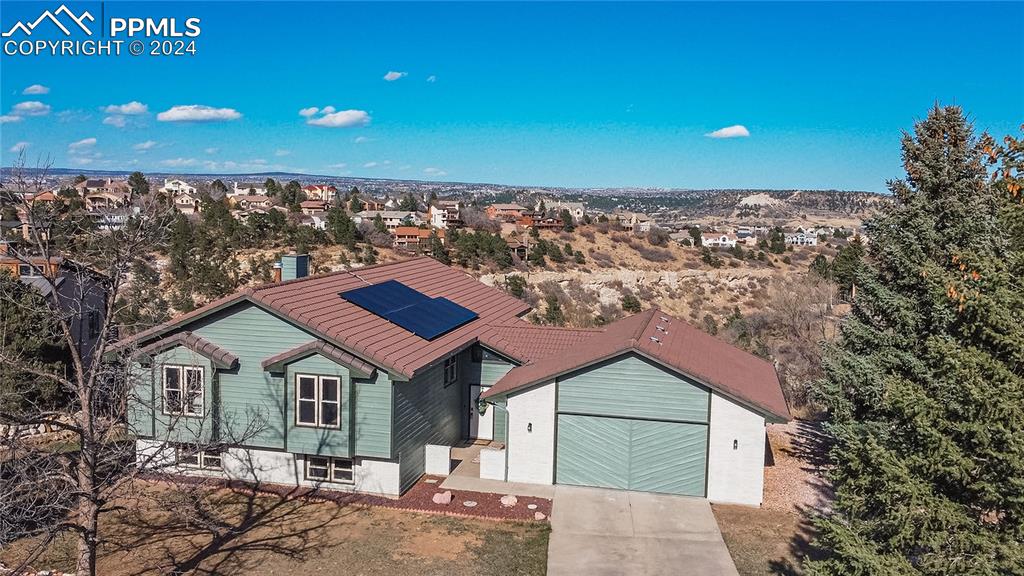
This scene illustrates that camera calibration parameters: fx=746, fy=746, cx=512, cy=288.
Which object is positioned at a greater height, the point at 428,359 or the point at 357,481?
the point at 428,359

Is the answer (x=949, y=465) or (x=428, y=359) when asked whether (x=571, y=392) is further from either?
(x=949, y=465)

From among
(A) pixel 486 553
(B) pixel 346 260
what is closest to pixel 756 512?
(A) pixel 486 553

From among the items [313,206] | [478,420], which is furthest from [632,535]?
[313,206]

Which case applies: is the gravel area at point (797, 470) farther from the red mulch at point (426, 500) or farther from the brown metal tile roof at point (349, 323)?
the brown metal tile roof at point (349, 323)

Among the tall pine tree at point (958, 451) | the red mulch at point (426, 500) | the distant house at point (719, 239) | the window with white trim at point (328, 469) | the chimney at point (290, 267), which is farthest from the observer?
the distant house at point (719, 239)

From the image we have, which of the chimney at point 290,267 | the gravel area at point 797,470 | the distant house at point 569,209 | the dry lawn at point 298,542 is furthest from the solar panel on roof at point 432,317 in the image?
the distant house at point 569,209


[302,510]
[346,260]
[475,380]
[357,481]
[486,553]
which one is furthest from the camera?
[346,260]

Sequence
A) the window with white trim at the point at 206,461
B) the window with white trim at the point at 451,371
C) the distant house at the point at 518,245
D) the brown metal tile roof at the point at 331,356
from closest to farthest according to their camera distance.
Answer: the brown metal tile roof at the point at 331,356 < the window with white trim at the point at 206,461 < the window with white trim at the point at 451,371 < the distant house at the point at 518,245
